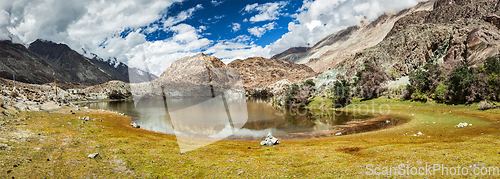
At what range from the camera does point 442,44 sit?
69250mm

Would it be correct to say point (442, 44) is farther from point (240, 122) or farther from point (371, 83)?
point (240, 122)

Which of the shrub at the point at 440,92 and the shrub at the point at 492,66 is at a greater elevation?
the shrub at the point at 492,66

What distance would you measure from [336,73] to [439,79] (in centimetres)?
5486

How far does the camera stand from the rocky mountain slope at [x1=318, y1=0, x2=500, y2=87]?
51781 mm

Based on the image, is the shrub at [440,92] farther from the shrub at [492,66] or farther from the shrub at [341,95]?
the shrub at [341,95]

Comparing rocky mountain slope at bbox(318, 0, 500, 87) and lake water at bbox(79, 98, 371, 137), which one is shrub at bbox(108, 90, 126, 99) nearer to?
lake water at bbox(79, 98, 371, 137)
